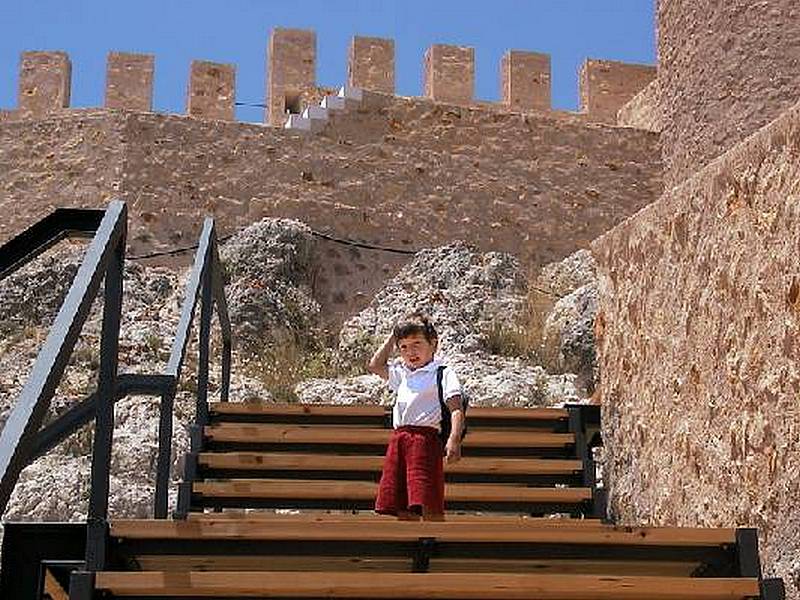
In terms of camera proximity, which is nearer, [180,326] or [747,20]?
[180,326]

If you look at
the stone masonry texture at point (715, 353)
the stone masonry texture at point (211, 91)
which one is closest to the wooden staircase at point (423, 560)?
the stone masonry texture at point (715, 353)

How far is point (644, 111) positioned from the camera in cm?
1505

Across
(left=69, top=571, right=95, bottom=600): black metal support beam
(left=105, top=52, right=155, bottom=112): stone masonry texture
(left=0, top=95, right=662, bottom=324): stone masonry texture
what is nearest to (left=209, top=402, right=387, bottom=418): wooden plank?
(left=69, top=571, right=95, bottom=600): black metal support beam

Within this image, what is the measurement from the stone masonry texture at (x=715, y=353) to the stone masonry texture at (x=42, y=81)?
34.8 feet

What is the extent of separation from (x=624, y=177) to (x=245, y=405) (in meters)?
9.63

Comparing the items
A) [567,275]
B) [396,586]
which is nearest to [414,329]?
[396,586]

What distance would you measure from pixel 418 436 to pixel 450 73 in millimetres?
11263

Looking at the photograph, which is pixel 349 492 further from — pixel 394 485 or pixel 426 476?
pixel 426 476

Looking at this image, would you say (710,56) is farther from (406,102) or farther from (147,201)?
(147,201)

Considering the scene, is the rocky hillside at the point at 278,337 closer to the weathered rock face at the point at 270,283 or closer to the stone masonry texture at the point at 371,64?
the weathered rock face at the point at 270,283

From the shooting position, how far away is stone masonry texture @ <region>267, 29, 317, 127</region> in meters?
15.2

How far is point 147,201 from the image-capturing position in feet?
40.9

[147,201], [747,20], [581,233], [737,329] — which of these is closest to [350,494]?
[737,329]

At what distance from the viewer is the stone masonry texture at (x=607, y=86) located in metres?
15.7
